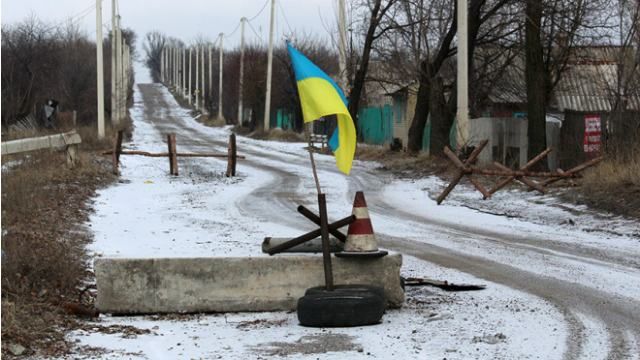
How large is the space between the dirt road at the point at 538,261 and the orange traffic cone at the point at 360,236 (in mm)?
1766

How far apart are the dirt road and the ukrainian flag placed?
2350 millimetres

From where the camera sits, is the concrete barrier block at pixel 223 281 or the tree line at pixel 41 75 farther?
the tree line at pixel 41 75

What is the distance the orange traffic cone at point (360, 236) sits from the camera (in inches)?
270

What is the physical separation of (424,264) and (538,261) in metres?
1.40

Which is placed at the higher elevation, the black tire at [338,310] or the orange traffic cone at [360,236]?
the orange traffic cone at [360,236]

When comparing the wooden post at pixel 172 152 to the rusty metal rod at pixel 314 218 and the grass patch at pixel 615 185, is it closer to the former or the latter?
the grass patch at pixel 615 185

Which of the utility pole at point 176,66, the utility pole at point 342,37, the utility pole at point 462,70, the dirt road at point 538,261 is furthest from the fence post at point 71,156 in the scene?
the utility pole at point 176,66

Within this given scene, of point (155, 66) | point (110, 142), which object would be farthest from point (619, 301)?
point (155, 66)

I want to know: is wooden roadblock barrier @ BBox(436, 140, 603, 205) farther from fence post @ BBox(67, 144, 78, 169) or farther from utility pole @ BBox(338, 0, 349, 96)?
A: utility pole @ BBox(338, 0, 349, 96)

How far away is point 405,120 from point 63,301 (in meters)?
31.9

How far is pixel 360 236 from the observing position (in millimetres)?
6914

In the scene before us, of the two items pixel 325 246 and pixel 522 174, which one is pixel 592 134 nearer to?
pixel 522 174

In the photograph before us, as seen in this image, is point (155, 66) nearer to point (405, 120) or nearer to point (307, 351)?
point (405, 120)

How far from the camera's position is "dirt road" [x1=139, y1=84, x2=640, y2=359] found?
6371 millimetres
